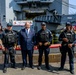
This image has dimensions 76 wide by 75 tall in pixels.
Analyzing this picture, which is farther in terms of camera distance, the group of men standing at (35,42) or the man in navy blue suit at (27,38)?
the man in navy blue suit at (27,38)

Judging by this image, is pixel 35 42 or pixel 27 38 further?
pixel 35 42

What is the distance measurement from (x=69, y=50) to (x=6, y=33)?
7.49ft

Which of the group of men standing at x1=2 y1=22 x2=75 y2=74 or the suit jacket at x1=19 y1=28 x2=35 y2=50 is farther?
the suit jacket at x1=19 y1=28 x2=35 y2=50

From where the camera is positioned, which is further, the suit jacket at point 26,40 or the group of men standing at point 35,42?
the suit jacket at point 26,40

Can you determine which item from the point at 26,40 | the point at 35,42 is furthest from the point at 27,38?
the point at 35,42

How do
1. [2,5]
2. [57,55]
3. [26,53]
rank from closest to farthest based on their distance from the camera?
[26,53] → [57,55] → [2,5]

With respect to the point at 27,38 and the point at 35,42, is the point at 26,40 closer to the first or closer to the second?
the point at 27,38

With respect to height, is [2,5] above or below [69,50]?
above

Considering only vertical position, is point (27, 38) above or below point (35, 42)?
above

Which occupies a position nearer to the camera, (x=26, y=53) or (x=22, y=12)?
(x=26, y=53)

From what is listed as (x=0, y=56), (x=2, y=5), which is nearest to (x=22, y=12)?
(x=2, y=5)

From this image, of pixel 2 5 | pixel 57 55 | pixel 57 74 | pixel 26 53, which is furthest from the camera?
pixel 2 5

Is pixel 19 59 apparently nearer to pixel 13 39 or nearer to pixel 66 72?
pixel 13 39

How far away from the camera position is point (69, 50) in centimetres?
707
